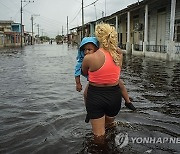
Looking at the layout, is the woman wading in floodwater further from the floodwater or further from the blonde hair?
the floodwater

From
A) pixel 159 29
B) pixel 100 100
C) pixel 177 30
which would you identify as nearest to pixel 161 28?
pixel 159 29

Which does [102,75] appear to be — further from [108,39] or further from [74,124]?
[74,124]

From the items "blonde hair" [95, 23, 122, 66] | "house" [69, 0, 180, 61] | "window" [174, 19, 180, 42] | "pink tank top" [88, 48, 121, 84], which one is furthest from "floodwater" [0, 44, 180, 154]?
"window" [174, 19, 180, 42]

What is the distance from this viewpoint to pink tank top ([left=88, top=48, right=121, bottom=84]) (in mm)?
3391

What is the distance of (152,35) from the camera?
2603 centimetres

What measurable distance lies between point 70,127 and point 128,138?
1.16 metres

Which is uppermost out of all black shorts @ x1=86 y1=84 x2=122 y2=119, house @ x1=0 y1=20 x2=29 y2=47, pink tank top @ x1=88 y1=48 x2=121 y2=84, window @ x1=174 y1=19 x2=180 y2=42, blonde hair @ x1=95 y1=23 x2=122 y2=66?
house @ x1=0 y1=20 x2=29 y2=47

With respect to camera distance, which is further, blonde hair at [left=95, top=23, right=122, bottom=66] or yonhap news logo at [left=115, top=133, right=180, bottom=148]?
yonhap news logo at [left=115, top=133, right=180, bottom=148]

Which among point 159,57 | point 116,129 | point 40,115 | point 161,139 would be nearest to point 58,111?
point 40,115

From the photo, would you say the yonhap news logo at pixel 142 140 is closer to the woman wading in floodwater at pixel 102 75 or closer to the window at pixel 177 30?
the woman wading in floodwater at pixel 102 75

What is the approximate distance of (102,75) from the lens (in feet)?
11.2

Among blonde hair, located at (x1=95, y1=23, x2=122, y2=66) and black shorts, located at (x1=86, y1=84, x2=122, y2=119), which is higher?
blonde hair, located at (x1=95, y1=23, x2=122, y2=66)

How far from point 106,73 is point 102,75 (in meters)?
0.06

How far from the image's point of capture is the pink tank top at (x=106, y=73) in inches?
133
